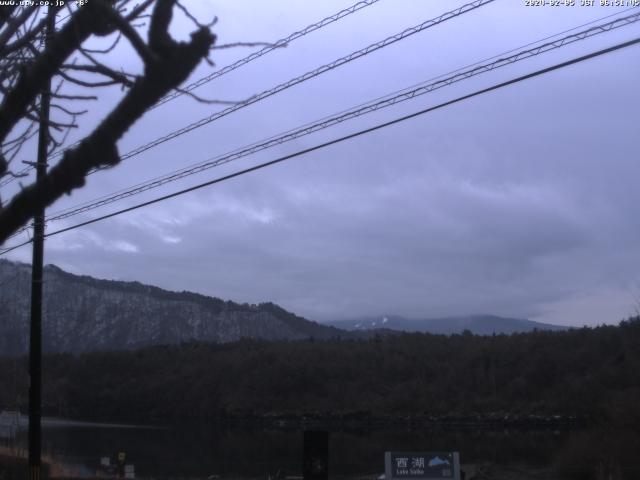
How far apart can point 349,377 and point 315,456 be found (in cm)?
8026

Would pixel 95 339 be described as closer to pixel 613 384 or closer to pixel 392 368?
pixel 392 368

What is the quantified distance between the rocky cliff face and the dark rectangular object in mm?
128658

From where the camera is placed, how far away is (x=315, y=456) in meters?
12.7

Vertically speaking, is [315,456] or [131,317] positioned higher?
[131,317]

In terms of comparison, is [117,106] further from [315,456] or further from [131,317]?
[131,317]

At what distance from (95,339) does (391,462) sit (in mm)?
137378

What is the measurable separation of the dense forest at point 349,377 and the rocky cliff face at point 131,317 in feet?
125

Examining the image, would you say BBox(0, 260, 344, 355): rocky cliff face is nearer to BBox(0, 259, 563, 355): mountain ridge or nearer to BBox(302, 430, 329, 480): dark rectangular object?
BBox(0, 259, 563, 355): mountain ridge

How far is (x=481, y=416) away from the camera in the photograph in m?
70.2

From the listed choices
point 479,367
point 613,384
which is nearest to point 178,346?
point 479,367

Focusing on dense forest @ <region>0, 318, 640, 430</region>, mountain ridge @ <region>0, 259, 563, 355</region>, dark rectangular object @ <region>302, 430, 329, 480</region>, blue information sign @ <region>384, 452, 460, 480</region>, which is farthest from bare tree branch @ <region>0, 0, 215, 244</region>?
mountain ridge @ <region>0, 259, 563, 355</region>

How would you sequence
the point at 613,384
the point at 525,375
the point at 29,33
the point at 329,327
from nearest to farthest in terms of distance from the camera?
the point at 29,33 → the point at 613,384 → the point at 525,375 → the point at 329,327

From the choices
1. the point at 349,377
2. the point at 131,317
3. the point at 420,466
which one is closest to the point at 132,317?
the point at 131,317

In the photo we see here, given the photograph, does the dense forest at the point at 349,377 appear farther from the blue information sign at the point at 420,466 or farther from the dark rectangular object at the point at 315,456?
the dark rectangular object at the point at 315,456
